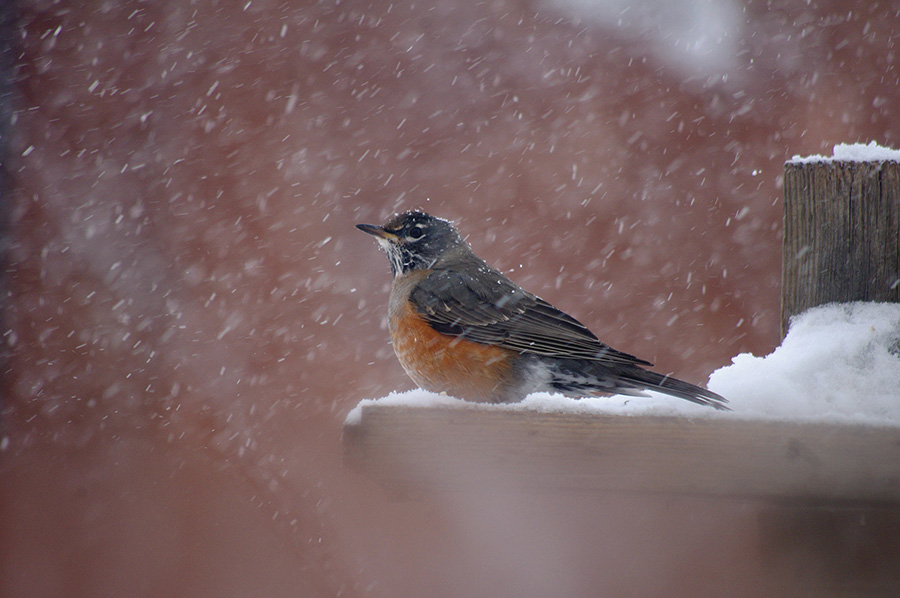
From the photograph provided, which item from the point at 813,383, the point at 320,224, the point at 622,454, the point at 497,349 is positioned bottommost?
the point at 622,454

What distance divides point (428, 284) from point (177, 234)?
196cm

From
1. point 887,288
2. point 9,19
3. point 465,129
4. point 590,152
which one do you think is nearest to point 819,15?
point 590,152

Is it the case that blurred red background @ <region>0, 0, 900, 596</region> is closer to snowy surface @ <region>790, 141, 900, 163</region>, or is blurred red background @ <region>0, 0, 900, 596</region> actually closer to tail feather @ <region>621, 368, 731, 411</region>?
tail feather @ <region>621, 368, 731, 411</region>

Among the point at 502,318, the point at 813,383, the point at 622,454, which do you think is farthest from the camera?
the point at 502,318

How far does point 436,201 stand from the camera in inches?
157

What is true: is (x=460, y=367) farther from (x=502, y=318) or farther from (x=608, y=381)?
(x=608, y=381)

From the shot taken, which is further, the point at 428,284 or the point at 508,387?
the point at 428,284

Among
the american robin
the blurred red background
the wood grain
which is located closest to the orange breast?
the american robin

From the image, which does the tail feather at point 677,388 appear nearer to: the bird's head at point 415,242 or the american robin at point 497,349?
the american robin at point 497,349

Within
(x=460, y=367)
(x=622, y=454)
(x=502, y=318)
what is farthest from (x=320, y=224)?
(x=622, y=454)

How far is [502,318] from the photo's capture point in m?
2.54

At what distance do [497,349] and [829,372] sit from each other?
100 cm

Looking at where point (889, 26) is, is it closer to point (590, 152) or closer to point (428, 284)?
point (590, 152)

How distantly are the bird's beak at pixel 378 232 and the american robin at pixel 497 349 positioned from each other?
1.10 ft
